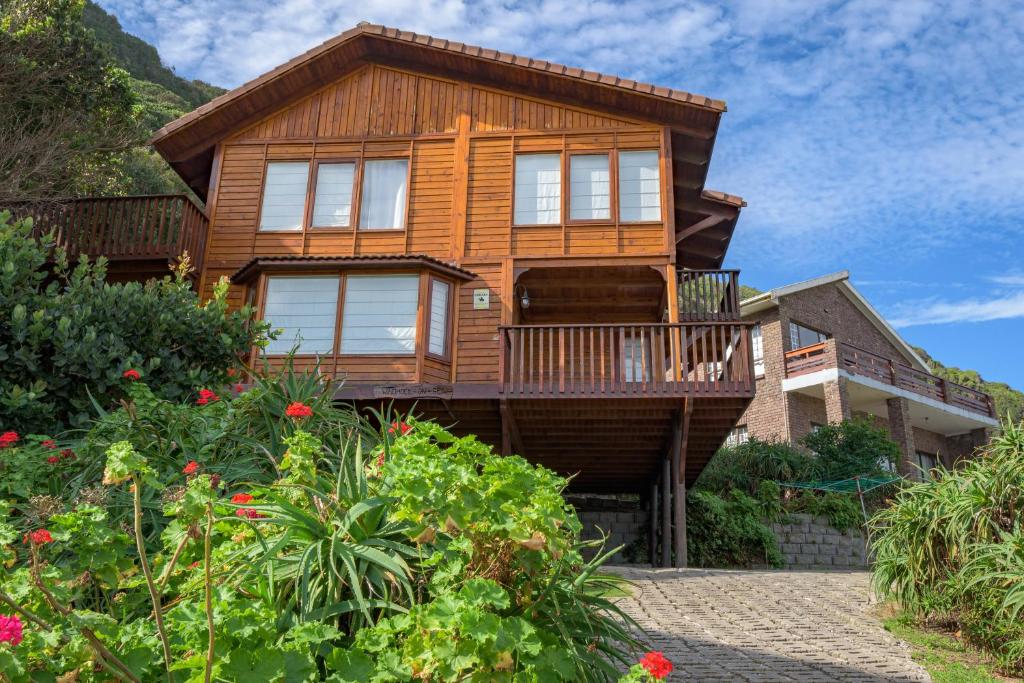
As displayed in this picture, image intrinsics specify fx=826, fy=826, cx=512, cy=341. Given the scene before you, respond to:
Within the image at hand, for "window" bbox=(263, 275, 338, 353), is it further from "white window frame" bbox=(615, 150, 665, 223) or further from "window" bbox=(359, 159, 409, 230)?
"white window frame" bbox=(615, 150, 665, 223)

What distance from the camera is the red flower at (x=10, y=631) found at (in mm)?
2602

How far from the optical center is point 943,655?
7.00 m

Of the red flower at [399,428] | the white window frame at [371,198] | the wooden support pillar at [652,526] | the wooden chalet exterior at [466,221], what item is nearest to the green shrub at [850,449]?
the wooden support pillar at [652,526]

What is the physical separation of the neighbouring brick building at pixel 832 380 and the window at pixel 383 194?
1240 centimetres

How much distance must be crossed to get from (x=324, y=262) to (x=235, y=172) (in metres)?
3.29

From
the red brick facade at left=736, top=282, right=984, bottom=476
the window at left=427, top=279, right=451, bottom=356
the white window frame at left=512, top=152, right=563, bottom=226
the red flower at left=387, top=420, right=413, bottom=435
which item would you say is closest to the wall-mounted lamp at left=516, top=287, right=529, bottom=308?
the white window frame at left=512, top=152, right=563, bottom=226

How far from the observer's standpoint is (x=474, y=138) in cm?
1481

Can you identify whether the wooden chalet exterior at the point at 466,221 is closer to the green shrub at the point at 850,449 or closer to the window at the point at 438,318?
the window at the point at 438,318

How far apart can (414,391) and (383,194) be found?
4.28 metres

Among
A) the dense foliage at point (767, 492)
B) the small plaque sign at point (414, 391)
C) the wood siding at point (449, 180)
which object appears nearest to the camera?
the small plaque sign at point (414, 391)

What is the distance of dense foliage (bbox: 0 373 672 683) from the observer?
284cm

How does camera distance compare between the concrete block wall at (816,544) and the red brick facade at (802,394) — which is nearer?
the concrete block wall at (816,544)

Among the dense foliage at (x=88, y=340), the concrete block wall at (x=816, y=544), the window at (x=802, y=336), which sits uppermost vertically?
the window at (x=802, y=336)

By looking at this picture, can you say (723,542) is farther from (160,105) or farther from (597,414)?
(160,105)
